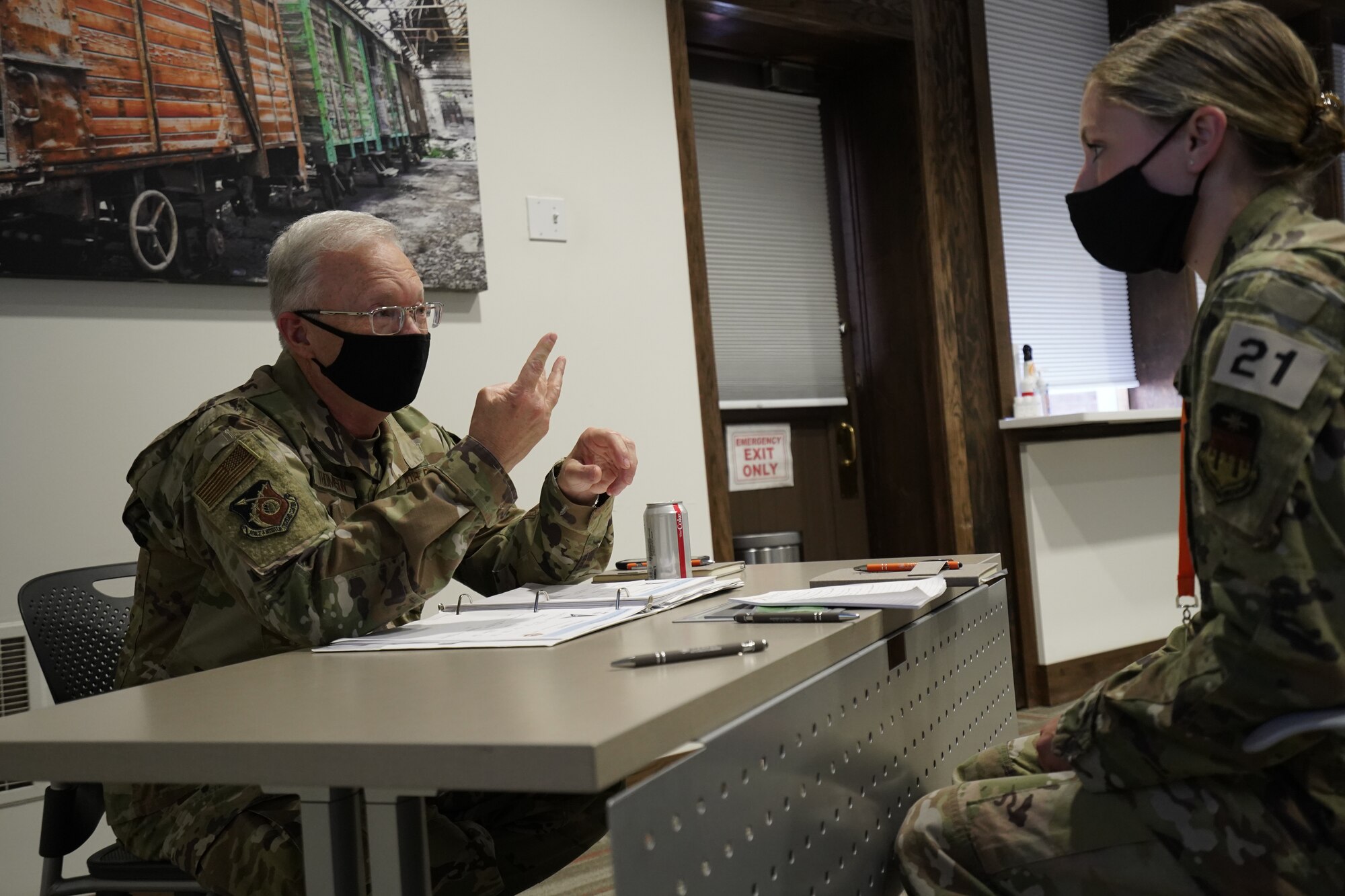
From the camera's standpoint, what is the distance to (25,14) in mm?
2191

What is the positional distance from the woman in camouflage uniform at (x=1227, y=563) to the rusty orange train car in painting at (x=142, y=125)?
1.86m

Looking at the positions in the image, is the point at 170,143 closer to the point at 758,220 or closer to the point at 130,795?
the point at 130,795

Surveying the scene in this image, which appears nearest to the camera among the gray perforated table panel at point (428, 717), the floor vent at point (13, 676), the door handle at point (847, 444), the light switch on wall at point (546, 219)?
the gray perforated table panel at point (428, 717)

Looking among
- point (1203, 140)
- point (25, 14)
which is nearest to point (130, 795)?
point (1203, 140)

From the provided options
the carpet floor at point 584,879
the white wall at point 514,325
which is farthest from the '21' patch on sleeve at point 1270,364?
the white wall at point 514,325

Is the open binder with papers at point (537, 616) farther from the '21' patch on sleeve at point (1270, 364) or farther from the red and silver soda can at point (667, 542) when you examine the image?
the '21' patch on sleeve at point (1270, 364)

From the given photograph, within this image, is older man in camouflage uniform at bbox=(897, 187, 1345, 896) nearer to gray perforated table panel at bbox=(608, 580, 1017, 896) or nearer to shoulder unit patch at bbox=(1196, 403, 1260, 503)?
shoulder unit patch at bbox=(1196, 403, 1260, 503)

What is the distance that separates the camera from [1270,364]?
38.7 inches

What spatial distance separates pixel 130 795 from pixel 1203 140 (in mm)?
1459

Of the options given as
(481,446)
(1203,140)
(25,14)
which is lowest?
(481,446)

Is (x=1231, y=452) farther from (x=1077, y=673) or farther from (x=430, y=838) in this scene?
(x=1077, y=673)

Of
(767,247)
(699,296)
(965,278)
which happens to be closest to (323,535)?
(699,296)

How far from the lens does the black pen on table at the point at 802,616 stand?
1.22 m

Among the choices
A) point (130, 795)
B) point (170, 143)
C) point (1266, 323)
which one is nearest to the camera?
point (1266, 323)
